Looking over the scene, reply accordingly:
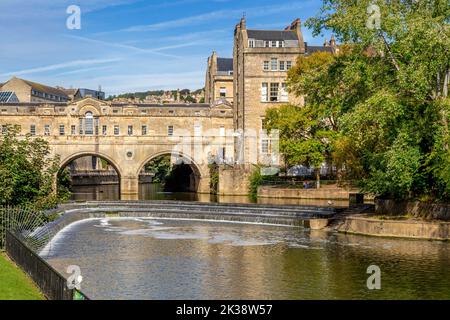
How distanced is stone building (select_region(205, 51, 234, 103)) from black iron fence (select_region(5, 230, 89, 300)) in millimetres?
67027

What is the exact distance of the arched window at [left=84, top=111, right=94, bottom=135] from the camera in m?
74.1

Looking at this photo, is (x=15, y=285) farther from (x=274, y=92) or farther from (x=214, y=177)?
(x=274, y=92)

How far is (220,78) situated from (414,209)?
198 ft

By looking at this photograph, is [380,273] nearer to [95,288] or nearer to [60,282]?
[95,288]

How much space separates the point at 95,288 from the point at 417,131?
18.7 metres

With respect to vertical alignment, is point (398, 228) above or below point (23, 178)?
below

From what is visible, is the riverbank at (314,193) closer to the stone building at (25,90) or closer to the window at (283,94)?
the window at (283,94)

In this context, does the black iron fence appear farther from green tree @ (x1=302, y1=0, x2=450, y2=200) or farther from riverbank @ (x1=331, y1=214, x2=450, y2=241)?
riverbank @ (x1=331, y1=214, x2=450, y2=241)

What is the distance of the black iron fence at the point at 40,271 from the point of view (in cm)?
1578

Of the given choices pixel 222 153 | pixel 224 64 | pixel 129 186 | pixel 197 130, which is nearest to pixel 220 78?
pixel 224 64

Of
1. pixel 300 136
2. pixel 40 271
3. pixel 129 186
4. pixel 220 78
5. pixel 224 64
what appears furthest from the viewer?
pixel 224 64

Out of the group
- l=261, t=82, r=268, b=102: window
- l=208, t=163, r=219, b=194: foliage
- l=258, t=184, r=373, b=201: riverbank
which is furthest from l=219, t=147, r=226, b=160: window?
l=258, t=184, r=373, b=201: riverbank

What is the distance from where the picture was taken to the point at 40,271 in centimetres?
1875

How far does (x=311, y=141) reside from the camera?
60094mm
